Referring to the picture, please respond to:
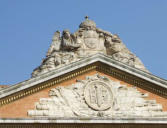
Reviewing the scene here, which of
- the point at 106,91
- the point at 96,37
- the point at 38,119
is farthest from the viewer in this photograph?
the point at 96,37

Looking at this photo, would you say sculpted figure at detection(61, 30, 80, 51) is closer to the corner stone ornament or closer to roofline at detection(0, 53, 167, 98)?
roofline at detection(0, 53, 167, 98)

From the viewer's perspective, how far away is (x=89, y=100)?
20.4m

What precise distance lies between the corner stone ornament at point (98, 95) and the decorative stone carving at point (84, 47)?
3357 mm

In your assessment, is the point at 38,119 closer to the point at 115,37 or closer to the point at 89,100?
A: the point at 89,100

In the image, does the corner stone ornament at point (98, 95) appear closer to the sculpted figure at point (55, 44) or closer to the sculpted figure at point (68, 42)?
the sculpted figure at point (68, 42)

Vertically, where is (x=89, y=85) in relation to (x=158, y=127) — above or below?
above

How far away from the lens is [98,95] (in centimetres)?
2059

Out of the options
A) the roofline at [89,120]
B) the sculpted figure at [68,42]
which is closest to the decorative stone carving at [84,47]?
the sculpted figure at [68,42]

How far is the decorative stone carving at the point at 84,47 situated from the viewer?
2420 cm

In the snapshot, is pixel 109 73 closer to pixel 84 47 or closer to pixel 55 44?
pixel 84 47

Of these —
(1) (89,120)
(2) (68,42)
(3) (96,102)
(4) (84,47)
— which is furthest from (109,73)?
(2) (68,42)

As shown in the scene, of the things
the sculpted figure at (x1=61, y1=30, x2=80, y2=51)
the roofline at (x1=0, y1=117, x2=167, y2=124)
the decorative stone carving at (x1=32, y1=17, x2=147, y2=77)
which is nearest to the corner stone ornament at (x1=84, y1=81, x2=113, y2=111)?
the roofline at (x1=0, y1=117, x2=167, y2=124)

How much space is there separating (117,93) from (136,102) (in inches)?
33.8

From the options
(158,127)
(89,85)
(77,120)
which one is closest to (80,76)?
(89,85)
